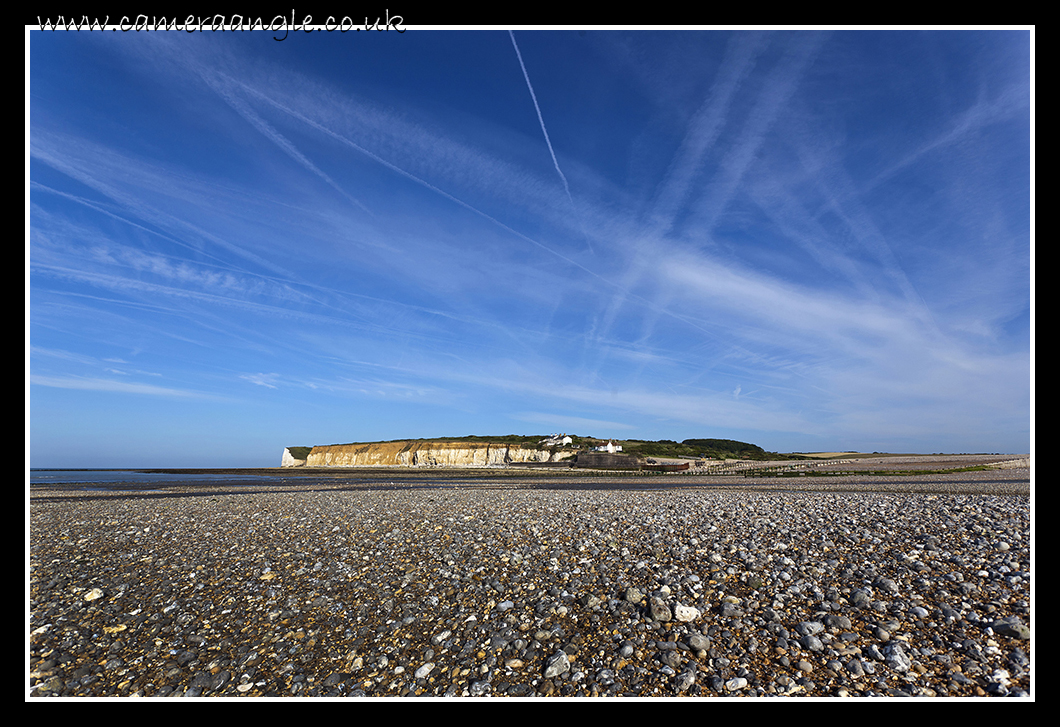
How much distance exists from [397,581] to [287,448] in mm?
134836

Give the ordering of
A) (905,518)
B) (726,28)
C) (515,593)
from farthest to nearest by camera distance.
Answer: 1. (905,518)
2. (515,593)
3. (726,28)

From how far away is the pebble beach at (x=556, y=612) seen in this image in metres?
5.12

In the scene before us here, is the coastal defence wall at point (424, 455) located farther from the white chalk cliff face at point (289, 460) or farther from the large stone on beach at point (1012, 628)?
the large stone on beach at point (1012, 628)

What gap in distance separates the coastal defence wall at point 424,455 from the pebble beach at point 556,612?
288ft

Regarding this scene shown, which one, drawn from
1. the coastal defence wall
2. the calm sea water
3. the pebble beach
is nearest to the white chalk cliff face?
the coastal defence wall

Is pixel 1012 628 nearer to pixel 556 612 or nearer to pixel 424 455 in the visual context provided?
pixel 556 612

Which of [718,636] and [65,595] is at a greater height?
[718,636]

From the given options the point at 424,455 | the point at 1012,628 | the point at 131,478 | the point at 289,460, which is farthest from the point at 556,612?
the point at 289,460

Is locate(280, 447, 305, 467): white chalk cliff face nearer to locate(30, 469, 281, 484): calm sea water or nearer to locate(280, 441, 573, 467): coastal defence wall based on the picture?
locate(280, 441, 573, 467): coastal defence wall

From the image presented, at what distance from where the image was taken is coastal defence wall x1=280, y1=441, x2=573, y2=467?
10144cm

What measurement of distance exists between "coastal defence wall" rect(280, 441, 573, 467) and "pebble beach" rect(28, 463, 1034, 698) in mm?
87788
